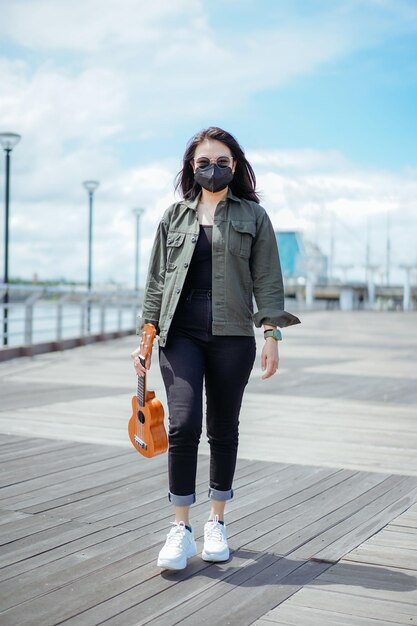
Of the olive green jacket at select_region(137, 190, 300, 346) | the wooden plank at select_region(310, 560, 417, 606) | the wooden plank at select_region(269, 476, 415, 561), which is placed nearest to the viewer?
the wooden plank at select_region(310, 560, 417, 606)

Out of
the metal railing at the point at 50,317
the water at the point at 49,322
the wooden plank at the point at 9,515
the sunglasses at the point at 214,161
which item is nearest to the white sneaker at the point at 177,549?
the wooden plank at the point at 9,515

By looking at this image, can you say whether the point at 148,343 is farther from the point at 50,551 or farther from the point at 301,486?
the point at 301,486

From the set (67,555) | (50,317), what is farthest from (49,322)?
(67,555)

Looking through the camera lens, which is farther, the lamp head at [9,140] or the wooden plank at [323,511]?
the lamp head at [9,140]

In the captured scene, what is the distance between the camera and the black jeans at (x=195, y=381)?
11.2 ft

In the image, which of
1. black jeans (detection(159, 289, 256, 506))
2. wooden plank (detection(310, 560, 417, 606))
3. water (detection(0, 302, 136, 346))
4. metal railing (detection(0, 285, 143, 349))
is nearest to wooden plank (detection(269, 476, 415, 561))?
wooden plank (detection(310, 560, 417, 606))

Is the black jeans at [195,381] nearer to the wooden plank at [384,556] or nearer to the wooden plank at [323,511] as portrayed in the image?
the wooden plank at [323,511]

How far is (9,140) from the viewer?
59.1 feet

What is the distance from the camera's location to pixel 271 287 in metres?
3.53

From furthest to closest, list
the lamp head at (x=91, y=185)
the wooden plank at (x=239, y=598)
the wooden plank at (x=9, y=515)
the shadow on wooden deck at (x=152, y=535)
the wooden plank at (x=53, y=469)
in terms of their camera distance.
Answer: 1. the lamp head at (x=91, y=185)
2. the wooden plank at (x=53, y=469)
3. the wooden plank at (x=9, y=515)
4. the shadow on wooden deck at (x=152, y=535)
5. the wooden plank at (x=239, y=598)

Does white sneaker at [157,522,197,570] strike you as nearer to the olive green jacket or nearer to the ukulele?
the ukulele

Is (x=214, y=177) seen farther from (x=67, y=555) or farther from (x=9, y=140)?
(x=9, y=140)

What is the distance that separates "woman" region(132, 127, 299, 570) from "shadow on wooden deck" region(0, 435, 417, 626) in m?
0.22

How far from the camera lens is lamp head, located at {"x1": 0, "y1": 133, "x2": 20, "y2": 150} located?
58.5 feet
